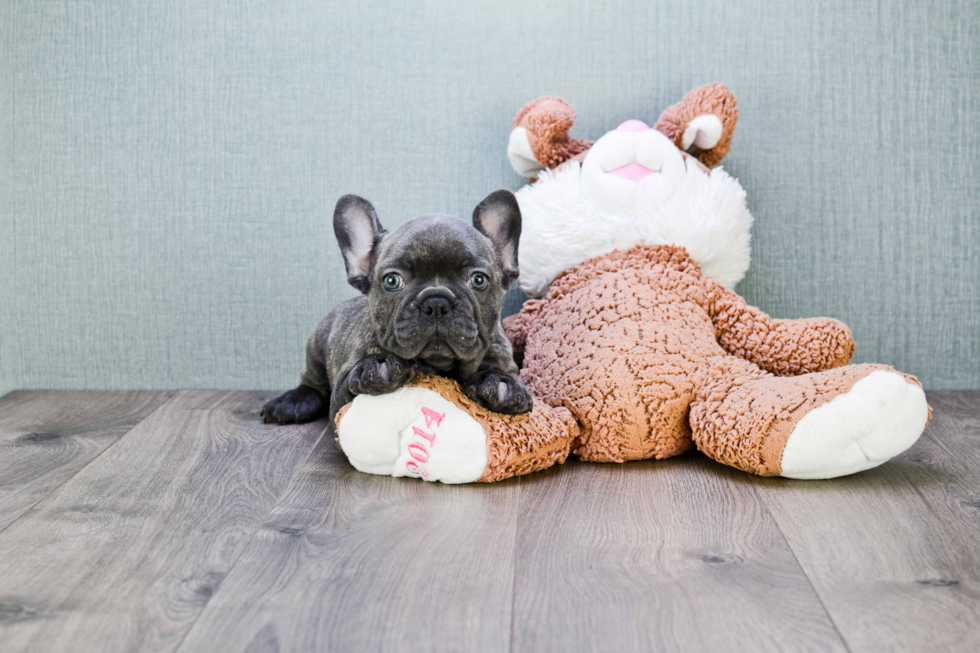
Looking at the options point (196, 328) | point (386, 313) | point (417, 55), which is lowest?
point (196, 328)

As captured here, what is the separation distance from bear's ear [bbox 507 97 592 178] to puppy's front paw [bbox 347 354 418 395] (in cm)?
72

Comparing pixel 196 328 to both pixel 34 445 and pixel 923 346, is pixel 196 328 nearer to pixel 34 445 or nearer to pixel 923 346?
pixel 34 445

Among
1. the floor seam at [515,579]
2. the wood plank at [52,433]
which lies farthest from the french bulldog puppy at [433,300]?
the wood plank at [52,433]

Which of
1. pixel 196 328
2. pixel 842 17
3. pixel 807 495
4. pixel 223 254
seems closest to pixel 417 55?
pixel 223 254

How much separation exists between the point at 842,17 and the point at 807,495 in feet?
4.36

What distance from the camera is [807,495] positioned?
4.33ft

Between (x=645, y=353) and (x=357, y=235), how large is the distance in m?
0.60

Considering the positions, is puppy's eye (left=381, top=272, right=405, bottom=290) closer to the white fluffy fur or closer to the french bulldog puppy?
the french bulldog puppy

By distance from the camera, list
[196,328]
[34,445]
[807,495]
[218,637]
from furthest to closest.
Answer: [196,328], [34,445], [807,495], [218,637]

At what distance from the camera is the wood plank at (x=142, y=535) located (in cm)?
92

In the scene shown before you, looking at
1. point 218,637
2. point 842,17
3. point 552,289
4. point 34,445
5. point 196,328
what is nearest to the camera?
point 218,637

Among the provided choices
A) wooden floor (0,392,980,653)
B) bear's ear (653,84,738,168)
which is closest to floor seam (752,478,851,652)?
wooden floor (0,392,980,653)

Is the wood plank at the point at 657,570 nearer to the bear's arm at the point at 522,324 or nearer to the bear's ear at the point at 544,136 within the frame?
the bear's arm at the point at 522,324

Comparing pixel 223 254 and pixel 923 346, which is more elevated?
pixel 223 254
